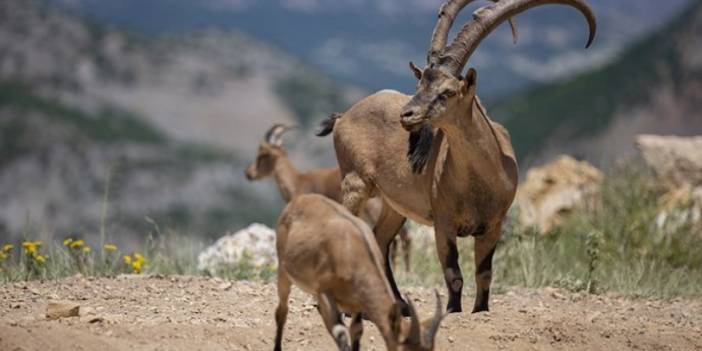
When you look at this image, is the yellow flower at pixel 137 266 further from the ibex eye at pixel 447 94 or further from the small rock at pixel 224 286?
the ibex eye at pixel 447 94

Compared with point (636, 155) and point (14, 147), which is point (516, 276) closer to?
point (636, 155)

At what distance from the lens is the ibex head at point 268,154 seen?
68.1 feet

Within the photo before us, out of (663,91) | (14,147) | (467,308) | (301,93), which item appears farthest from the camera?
(301,93)

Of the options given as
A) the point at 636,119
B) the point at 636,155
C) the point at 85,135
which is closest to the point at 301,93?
the point at 85,135

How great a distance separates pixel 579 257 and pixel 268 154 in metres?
8.72

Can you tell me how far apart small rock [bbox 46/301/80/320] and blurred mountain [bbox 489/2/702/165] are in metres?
35.0

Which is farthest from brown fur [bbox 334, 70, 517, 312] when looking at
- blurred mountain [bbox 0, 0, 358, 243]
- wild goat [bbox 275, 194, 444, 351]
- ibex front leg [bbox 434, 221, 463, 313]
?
blurred mountain [bbox 0, 0, 358, 243]

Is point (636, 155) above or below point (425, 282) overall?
above

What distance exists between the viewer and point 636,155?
57.1 feet

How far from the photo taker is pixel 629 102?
5588cm

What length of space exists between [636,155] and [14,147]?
213 feet

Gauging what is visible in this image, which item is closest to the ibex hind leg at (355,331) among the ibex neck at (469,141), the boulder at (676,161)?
the ibex neck at (469,141)

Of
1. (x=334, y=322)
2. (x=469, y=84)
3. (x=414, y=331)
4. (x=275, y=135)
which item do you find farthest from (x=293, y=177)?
(x=414, y=331)

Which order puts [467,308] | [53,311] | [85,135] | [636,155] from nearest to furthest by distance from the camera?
[53,311]
[467,308]
[636,155]
[85,135]
